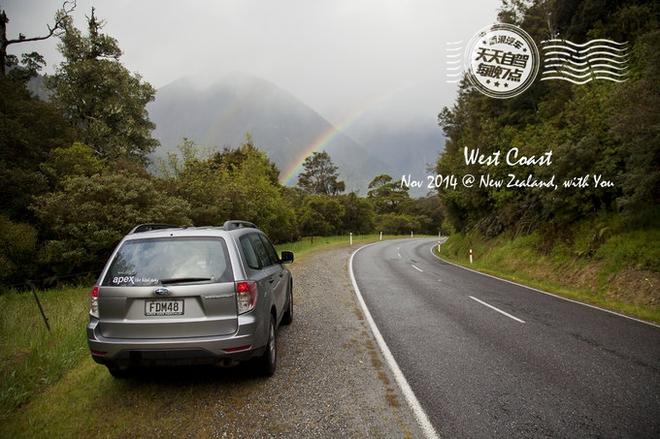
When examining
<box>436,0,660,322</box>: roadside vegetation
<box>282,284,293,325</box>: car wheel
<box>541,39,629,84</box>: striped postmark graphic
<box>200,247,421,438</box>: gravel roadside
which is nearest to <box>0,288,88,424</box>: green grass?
<box>200,247,421,438</box>: gravel roadside

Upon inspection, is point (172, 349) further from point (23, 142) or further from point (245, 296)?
point (23, 142)

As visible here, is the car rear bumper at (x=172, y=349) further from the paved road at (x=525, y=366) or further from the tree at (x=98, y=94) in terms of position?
the tree at (x=98, y=94)

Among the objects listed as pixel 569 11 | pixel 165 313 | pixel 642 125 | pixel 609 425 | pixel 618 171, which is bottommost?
pixel 609 425

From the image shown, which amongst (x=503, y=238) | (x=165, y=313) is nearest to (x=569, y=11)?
(x=503, y=238)

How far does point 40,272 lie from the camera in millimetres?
15023

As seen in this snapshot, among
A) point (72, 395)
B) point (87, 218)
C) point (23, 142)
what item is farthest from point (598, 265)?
point (23, 142)

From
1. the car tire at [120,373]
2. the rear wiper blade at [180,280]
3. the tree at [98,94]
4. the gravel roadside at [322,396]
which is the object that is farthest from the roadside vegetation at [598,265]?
the tree at [98,94]

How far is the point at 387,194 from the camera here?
3275 inches

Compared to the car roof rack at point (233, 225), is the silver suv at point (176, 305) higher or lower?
lower

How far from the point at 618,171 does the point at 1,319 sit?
17918 millimetres

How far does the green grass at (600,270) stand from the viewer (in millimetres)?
9422

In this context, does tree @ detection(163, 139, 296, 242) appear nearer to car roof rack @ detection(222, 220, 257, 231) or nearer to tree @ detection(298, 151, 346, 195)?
car roof rack @ detection(222, 220, 257, 231)

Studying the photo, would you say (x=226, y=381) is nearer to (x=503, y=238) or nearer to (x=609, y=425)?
(x=609, y=425)

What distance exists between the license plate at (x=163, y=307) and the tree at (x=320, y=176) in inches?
3329
